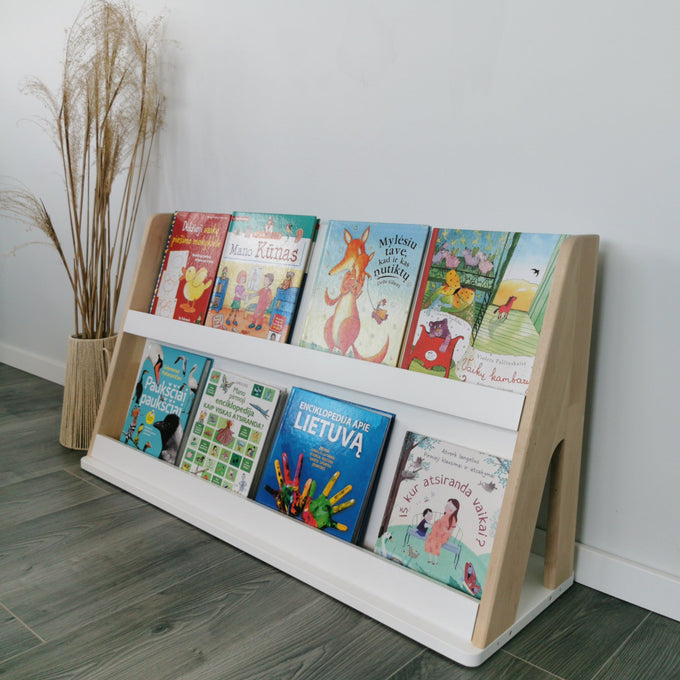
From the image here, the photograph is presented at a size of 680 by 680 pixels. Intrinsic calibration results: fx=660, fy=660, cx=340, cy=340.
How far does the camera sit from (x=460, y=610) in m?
1.17

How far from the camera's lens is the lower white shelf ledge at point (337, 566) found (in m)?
1.18

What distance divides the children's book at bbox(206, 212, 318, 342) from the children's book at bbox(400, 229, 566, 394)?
1.14 ft

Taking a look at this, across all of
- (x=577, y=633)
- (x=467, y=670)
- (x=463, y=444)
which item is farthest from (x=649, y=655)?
(x=463, y=444)

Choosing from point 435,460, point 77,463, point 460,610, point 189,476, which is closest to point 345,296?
point 435,460

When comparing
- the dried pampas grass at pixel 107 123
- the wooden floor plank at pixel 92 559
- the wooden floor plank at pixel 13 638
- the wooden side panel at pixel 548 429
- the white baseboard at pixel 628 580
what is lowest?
the wooden floor plank at pixel 13 638

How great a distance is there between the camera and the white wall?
1.29 meters

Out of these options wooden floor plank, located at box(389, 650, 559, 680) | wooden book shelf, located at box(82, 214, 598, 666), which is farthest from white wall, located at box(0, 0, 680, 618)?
wooden floor plank, located at box(389, 650, 559, 680)

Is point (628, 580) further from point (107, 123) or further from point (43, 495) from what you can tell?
point (107, 123)

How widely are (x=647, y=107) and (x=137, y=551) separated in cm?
139

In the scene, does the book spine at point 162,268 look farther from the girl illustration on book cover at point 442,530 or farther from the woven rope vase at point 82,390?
the girl illustration on book cover at point 442,530

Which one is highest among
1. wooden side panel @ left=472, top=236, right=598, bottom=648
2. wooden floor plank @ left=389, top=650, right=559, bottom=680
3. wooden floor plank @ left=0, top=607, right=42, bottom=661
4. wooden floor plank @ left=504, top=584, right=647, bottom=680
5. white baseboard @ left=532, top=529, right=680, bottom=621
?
wooden side panel @ left=472, top=236, right=598, bottom=648

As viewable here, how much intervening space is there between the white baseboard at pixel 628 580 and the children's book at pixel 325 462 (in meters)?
0.50

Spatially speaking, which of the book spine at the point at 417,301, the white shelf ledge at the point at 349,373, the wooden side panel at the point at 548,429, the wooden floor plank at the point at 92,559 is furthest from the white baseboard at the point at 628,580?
the wooden floor plank at the point at 92,559

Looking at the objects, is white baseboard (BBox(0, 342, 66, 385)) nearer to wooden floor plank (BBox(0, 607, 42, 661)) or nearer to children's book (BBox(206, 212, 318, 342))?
children's book (BBox(206, 212, 318, 342))
